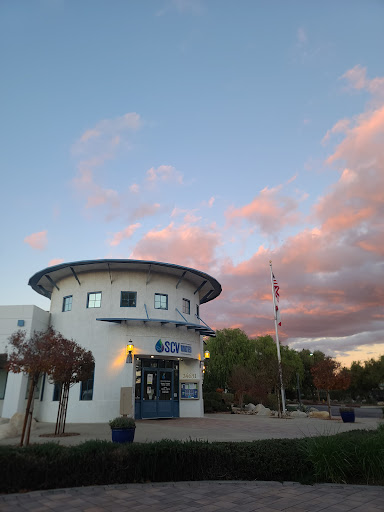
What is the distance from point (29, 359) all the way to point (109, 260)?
1023 cm

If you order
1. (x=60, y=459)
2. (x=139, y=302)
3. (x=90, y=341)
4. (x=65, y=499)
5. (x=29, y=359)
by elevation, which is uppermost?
(x=139, y=302)

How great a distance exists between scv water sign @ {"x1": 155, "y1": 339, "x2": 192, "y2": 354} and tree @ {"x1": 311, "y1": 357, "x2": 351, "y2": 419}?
332 inches

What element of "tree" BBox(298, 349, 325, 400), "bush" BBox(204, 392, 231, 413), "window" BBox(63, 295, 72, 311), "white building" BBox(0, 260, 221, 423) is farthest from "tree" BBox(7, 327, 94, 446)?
"tree" BBox(298, 349, 325, 400)

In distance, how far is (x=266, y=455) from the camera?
762cm

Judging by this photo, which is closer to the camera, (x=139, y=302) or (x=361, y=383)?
(x=139, y=302)

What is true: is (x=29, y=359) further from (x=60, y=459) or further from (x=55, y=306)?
(x=55, y=306)

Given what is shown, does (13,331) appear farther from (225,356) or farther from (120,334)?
(225,356)

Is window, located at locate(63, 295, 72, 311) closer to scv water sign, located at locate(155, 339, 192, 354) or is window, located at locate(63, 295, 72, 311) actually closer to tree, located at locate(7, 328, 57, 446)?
scv water sign, located at locate(155, 339, 192, 354)

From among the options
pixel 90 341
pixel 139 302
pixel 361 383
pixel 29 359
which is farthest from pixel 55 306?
pixel 361 383

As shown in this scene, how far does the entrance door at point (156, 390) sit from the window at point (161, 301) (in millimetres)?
3181

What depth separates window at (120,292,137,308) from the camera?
22094mm

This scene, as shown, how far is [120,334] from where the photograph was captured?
2138 centimetres

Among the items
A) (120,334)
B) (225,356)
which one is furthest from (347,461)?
(225,356)

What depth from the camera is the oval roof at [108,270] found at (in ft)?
71.6
